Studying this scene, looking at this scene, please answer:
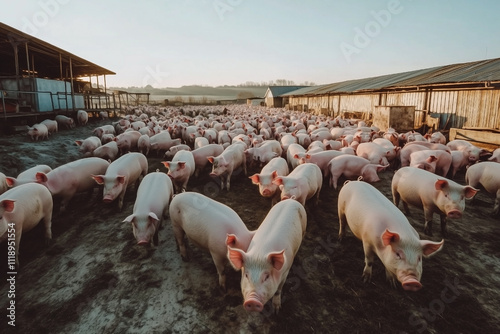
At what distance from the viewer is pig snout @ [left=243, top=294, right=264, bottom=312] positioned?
249cm

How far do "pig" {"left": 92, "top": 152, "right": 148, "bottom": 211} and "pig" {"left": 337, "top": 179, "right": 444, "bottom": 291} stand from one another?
14.1 ft

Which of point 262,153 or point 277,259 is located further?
point 262,153

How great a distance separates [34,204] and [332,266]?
474 centimetres

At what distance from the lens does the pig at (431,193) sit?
430 centimetres

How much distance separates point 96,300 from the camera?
3.44 meters

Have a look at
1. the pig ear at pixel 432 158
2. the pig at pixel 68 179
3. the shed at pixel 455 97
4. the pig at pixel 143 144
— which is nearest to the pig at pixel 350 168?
the pig ear at pixel 432 158

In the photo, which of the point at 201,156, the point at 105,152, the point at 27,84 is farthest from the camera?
the point at 27,84

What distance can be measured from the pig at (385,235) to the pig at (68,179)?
536 centimetres

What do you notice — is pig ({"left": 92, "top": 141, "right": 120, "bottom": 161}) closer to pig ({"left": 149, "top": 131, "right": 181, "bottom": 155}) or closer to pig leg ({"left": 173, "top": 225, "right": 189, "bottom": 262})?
pig ({"left": 149, "top": 131, "right": 181, "bottom": 155})

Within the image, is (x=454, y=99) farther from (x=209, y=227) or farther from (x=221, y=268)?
(x=221, y=268)

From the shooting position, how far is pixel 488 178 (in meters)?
5.70

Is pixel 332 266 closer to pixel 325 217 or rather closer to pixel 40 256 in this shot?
pixel 325 217

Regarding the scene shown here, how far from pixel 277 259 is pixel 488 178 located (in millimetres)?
5570

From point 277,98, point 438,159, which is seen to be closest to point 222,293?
point 438,159
